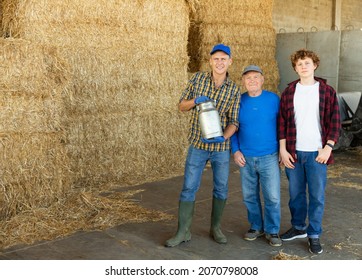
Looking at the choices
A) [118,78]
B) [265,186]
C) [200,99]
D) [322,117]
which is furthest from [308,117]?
[118,78]

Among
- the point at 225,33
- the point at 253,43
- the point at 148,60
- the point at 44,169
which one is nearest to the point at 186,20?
the point at 148,60

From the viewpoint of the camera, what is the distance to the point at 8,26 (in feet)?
16.5

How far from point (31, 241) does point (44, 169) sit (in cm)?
95

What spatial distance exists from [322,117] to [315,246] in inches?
36.4

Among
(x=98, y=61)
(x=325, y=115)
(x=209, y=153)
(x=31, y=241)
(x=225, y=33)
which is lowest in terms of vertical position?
(x=31, y=241)

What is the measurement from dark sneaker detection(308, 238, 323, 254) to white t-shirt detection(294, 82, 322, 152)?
658 millimetres

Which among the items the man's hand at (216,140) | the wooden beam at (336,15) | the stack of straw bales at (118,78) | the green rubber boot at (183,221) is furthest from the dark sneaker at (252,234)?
the wooden beam at (336,15)

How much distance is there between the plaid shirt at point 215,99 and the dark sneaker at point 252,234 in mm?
716

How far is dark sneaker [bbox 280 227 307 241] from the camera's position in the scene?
12.7 ft

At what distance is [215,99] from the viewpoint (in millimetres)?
3605

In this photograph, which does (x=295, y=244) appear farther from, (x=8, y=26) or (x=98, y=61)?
(x=8, y=26)

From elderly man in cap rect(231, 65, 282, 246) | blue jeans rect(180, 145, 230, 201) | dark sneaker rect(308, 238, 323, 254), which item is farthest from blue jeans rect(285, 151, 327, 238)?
blue jeans rect(180, 145, 230, 201)

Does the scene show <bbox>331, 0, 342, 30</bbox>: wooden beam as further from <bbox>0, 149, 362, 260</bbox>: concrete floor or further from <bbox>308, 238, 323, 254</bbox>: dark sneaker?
<bbox>308, 238, 323, 254</bbox>: dark sneaker

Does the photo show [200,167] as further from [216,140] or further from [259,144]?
[259,144]
